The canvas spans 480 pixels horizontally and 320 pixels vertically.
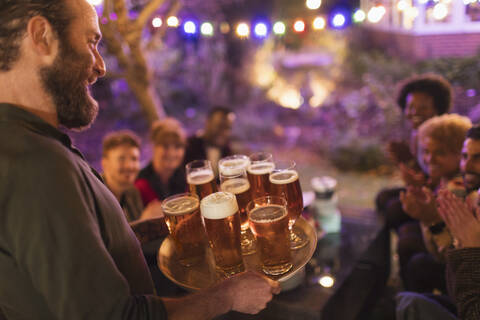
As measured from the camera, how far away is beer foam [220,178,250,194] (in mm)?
1426

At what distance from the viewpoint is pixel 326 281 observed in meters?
2.26

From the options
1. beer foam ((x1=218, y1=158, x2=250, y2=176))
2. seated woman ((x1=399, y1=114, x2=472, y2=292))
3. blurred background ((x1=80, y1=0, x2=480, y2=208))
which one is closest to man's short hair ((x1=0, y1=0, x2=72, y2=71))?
beer foam ((x1=218, y1=158, x2=250, y2=176))

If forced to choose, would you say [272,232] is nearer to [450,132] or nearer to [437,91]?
[450,132]

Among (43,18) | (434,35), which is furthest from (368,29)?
(43,18)

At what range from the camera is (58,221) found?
32.8 inches

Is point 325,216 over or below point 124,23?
below

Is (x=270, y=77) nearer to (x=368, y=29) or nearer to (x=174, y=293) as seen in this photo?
(x=368, y=29)

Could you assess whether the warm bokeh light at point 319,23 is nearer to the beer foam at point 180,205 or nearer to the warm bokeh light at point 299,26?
the warm bokeh light at point 299,26

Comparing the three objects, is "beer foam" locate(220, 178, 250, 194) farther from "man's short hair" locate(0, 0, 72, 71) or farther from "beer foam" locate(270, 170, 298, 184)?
"man's short hair" locate(0, 0, 72, 71)

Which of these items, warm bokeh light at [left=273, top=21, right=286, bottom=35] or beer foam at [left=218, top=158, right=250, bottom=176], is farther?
warm bokeh light at [left=273, top=21, right=286, bottom=35]

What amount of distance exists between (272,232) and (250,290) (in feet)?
0.78

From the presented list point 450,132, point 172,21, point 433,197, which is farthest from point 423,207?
point 172,21

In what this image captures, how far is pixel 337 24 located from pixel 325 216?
6.67ft

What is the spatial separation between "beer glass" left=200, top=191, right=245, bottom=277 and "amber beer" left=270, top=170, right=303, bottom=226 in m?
0.24
